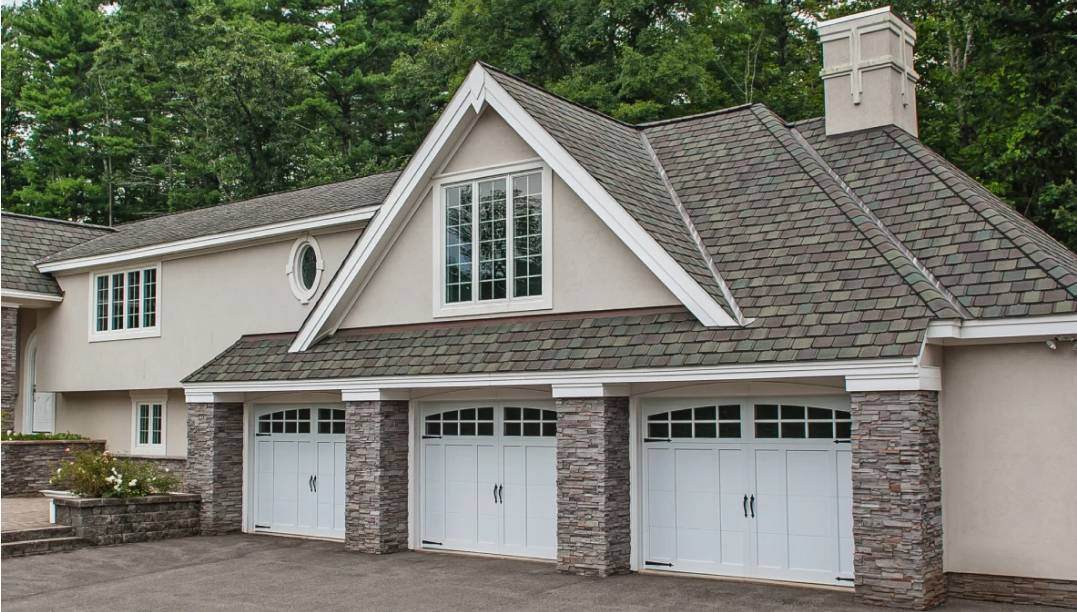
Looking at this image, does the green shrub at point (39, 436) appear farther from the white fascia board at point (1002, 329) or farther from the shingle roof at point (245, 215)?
the white fascia board at point (1002, 329)

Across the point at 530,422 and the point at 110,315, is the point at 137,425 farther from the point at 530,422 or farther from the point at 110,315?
the point at 530,422

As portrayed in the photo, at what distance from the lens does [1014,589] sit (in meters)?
11.2

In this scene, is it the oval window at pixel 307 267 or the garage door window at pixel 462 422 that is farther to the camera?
the oval window at pixel 307 267

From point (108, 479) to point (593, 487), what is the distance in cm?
858

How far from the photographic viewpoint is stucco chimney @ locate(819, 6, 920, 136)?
49.4 ft

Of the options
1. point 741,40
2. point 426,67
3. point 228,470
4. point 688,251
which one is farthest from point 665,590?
point 426,67

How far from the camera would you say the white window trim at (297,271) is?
1944 cm

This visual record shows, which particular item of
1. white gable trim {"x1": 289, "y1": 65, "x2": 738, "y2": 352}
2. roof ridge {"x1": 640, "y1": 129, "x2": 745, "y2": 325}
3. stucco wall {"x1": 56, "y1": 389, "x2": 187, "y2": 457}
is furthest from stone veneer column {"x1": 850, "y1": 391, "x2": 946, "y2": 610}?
stucco wall {"x1": 56, "y1": 389, "x2": 187, "y2": 457}

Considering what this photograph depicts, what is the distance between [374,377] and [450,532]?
2.63m

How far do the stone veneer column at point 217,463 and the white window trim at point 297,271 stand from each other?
2.54m

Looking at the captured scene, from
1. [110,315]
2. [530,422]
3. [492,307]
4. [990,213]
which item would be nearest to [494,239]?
[492,307]

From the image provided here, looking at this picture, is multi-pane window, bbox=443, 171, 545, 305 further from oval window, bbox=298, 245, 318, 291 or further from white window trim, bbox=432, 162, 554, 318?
oval window, bbox=298, 245, 318, 291

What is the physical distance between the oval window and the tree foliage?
11879 mm

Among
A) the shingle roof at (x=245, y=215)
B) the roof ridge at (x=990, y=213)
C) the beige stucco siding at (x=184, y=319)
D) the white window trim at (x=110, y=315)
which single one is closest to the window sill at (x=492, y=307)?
the shingle roof at (x=245, y=215)
